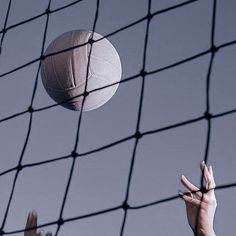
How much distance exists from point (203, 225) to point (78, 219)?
73 centimetres

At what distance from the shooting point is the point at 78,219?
3373mm

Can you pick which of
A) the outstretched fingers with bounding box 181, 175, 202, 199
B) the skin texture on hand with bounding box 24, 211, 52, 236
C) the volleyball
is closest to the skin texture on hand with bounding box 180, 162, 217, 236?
the outstretched fingers with bounding box 181, 175, 202, 199

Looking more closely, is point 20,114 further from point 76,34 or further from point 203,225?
point 203,225

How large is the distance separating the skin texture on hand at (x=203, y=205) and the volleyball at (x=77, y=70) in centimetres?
150

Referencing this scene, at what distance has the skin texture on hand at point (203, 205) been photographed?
11.4 ft

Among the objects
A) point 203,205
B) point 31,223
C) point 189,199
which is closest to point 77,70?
point 31,223

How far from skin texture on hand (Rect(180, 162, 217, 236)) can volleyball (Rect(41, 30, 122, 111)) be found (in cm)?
150

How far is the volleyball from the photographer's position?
495 cm

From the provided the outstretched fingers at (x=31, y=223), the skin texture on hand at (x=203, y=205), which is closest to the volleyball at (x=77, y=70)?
the outstretched fingers at (x=31, y=223)

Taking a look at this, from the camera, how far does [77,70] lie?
4.96 metres

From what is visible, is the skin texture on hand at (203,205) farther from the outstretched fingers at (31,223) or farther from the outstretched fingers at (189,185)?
the outstretched fingers at (31,223)

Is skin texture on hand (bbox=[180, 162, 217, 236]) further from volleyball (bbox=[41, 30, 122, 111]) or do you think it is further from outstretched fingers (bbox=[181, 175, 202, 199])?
volleyball (bbox=[41, 30, 122, 111])

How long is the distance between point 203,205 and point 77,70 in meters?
1.88

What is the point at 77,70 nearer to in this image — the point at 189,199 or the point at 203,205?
the point at 189,199
